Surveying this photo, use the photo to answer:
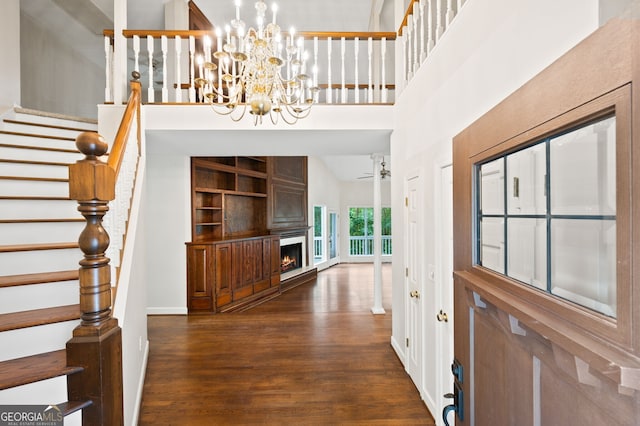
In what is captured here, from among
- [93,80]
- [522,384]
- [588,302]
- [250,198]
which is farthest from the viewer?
[250,198]

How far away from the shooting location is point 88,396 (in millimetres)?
1284

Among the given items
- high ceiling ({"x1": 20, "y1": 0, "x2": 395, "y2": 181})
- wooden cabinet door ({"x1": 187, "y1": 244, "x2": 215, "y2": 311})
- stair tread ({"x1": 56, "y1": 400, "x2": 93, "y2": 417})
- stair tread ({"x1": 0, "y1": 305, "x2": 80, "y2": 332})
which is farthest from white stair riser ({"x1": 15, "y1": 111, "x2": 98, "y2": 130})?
stair tread ({"x1": 56, "y1": 400, "x2": 93, "y2": 417})

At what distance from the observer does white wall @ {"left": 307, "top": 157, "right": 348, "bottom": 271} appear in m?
7.89

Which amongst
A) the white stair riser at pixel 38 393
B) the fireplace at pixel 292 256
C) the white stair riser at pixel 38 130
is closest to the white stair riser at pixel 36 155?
the white stair riser at pixel 38 130

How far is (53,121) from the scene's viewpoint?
326 cm

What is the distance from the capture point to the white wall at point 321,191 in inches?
311

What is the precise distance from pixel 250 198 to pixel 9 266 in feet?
14.2

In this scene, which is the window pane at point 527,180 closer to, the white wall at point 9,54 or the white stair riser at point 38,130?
the white stair riser at point 38,130

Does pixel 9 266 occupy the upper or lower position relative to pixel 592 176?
lower

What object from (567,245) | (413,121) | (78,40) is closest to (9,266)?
(567,245)

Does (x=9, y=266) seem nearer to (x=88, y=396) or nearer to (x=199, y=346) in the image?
(x=88, y=396)

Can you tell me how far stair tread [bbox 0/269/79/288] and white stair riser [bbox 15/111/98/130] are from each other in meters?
2.26

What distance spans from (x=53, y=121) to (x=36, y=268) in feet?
7.55

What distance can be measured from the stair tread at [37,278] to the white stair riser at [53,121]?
226 centimetres
